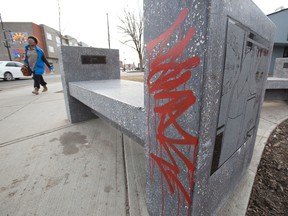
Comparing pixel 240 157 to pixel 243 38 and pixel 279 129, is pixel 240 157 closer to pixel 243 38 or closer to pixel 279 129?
pixel 243 38

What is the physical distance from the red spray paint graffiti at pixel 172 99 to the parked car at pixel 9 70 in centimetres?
1529

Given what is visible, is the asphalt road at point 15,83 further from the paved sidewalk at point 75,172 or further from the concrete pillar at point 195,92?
the concrete pillar at point 195,92

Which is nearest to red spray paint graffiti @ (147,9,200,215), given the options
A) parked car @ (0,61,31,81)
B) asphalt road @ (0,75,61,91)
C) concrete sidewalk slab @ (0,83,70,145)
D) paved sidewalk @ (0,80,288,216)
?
paved sidewalk @ (0,80,288,216)

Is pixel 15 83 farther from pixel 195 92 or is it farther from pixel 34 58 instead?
pixel 195 92

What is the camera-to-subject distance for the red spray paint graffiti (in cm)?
69

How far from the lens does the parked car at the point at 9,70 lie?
11.7m

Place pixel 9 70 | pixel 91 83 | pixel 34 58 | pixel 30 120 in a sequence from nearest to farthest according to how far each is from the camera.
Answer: pixel 91 83, pixel 30 120, pixel 34 58, pixel 9 70

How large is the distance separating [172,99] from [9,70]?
613 inches

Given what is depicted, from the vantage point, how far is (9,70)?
12.0 meters

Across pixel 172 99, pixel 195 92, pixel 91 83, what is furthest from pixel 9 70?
pixel 195 92

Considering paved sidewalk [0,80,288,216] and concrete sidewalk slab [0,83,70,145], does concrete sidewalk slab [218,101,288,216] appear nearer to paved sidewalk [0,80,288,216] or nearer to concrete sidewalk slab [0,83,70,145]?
paved sidewalk [0,80,288,216]

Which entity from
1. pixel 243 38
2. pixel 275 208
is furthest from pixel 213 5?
pixel 275 208

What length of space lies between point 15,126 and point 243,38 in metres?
3.49

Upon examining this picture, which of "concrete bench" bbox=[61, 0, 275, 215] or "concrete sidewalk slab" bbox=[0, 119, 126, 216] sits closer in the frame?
"concrete bench" bbox=[61, 0, 275, 215]
